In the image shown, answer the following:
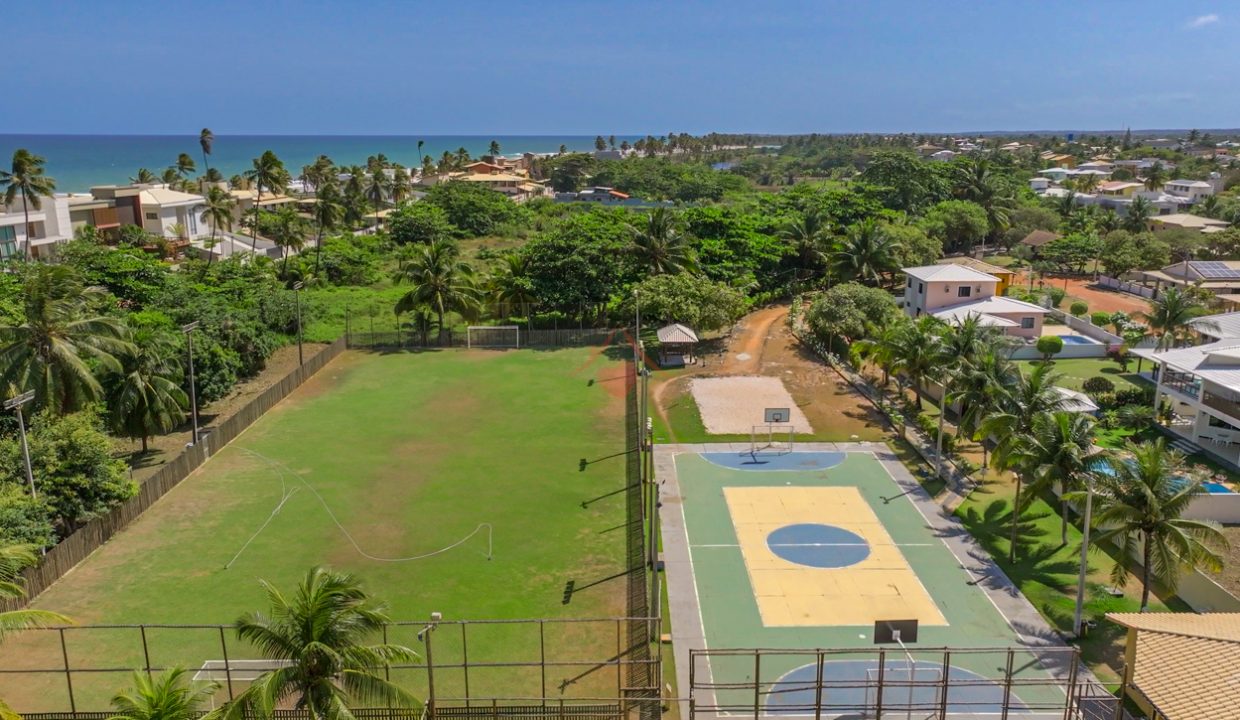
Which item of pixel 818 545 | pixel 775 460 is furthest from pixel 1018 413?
pixel 775 460

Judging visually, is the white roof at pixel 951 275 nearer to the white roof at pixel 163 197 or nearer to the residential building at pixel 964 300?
the residential building at pixel 964 300

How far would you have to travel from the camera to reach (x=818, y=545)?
28281 millimetres

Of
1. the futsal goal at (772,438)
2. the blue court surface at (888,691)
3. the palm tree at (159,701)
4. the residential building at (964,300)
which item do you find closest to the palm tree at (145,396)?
the palm tree at (159,701)

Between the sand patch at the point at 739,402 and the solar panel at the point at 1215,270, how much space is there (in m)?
37.1

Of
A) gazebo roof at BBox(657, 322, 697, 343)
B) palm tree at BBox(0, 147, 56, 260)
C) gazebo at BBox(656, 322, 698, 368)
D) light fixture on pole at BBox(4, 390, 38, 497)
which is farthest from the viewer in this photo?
palm tree at BBox(0, 147, 56, 260)

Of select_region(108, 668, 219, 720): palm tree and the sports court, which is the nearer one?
select_region(108, 668, 219, 720): palm tree

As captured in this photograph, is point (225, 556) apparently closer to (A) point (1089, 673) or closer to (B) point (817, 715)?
(B) point (817, 715)

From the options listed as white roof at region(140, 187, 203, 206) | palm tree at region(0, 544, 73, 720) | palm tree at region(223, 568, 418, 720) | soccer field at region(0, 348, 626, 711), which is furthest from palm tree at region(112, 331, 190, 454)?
white roof at region(140, 187, 203, 206)

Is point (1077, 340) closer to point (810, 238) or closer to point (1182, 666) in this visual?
point (810, 238)

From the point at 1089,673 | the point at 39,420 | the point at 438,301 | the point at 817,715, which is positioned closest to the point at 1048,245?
the point at 438,301

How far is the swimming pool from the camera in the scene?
51.8 meters

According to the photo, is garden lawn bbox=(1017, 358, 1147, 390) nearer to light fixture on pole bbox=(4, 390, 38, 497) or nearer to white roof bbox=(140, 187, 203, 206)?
light fixture on pole bbox=(4, 390, 38, 497)

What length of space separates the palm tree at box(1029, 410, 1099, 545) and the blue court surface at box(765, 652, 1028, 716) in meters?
7.15

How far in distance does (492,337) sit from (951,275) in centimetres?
2961
